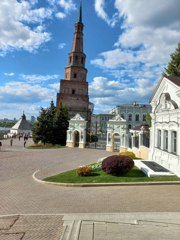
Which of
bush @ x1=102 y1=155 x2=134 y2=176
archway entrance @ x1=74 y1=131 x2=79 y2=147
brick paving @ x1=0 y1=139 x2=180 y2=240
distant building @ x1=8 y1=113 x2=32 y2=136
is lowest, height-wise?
brick paving @ x1=0 y1=139 x2=180 y2=240

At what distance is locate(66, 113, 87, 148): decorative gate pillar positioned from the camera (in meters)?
36.7

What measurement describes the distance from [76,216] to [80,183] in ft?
16.6

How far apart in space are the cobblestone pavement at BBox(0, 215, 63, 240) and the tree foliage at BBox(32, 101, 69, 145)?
31396mm

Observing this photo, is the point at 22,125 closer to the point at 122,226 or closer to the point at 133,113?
the point at 133,113

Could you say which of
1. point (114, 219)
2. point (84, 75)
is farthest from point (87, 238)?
point (84, 75)

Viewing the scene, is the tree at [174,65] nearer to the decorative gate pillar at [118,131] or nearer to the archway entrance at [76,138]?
the decorative gate pillar at [118,131]

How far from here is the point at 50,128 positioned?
3991 centimetres

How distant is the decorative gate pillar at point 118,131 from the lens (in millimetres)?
32000

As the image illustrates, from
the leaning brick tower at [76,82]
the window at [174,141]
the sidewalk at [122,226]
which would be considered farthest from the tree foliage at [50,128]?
the sidewalk at [122,226]

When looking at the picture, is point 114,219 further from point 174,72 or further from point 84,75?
point 84,75

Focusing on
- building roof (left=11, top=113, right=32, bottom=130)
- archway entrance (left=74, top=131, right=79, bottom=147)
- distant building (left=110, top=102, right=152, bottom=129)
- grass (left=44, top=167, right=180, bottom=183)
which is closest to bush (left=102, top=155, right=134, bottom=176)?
grass (left=44, top=167, right=180, bottom=183)

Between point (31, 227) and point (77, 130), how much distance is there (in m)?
29.6

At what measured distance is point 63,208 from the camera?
9844 mm

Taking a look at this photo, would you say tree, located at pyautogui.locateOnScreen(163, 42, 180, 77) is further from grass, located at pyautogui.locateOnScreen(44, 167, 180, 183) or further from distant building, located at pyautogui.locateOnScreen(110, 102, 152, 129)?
distant building, located at pyautogui.locateOnScreen(110, 102, 152, 129)
